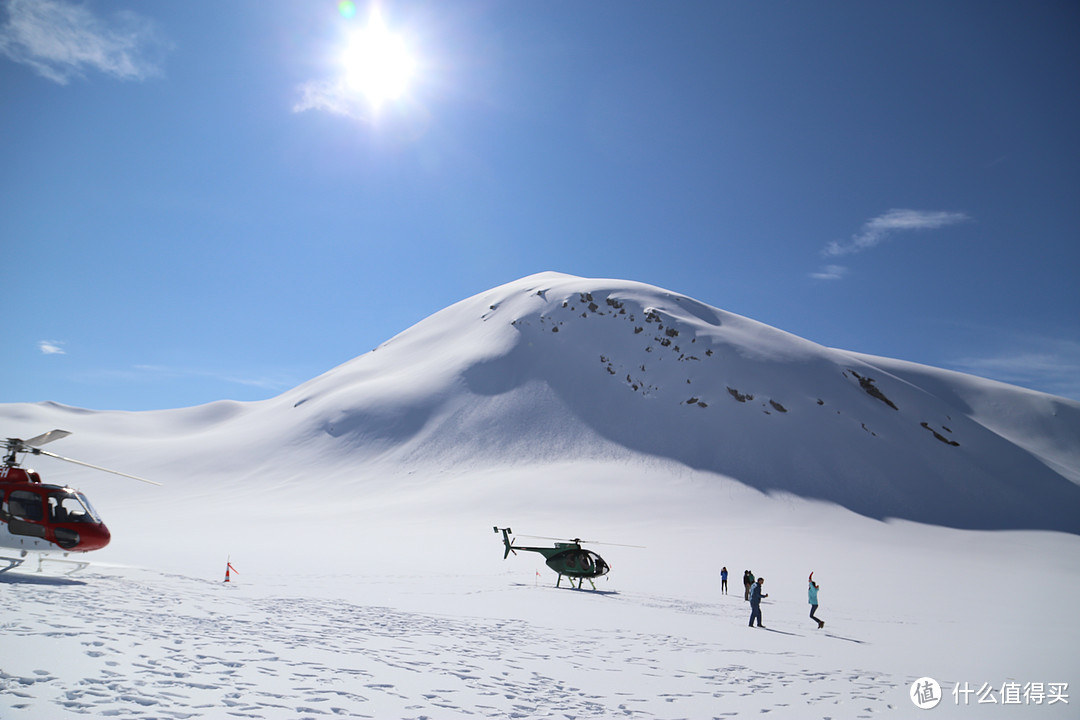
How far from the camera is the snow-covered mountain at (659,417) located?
8006 cm

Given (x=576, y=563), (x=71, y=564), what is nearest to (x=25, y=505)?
(x=71, y=564)

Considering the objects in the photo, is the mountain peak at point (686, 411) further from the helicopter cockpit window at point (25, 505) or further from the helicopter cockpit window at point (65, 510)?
the helicopter cockpit window at point (25, 505)

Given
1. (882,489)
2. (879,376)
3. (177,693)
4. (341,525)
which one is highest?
(879,376)

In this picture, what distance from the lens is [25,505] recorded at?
17.5m

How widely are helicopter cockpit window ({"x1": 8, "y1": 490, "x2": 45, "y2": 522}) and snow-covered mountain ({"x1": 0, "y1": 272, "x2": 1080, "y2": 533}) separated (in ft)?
216

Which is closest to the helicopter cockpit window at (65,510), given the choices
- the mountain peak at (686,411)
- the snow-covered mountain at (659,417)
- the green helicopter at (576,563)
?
the green helicopter at (576,563)

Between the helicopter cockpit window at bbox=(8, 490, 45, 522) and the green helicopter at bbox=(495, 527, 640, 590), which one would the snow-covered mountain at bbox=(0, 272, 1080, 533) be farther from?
the helicopter cockpit window at bbox=(8, 490, 45, 522)

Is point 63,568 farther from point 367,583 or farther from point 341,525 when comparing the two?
point 341,525

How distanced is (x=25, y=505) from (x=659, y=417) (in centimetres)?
8304

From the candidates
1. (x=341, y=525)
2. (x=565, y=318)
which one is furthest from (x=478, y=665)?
(x=565, y=318)

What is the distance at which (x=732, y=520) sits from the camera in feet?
193

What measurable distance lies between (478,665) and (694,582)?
820 inches

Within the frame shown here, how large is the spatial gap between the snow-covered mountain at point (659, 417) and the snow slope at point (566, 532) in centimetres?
59

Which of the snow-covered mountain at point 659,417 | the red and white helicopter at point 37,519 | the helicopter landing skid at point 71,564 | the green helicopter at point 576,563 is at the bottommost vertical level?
the helicopter landing skid at point 71,564
